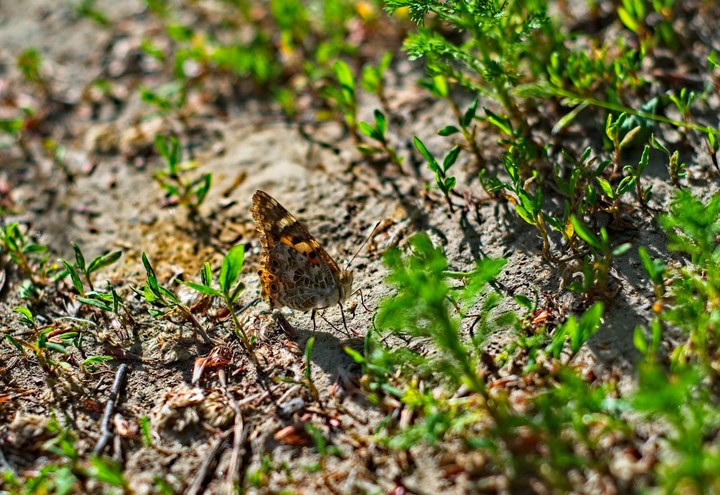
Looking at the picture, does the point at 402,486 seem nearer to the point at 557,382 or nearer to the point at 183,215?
the point at 557,382

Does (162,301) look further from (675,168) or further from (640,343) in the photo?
(675,168)

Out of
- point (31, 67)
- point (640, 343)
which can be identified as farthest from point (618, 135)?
point (31, 67)

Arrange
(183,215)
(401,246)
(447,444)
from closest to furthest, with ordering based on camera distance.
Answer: (447,444) → (401,246) → (183,215)

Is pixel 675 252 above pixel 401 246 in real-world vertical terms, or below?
below

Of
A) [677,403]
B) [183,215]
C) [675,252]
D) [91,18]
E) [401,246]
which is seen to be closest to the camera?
[677,403]

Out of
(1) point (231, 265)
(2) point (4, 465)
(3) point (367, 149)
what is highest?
(3) point (367, 149)

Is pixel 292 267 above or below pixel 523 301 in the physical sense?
above

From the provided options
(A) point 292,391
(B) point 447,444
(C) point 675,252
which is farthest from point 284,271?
(C) point 675,252
